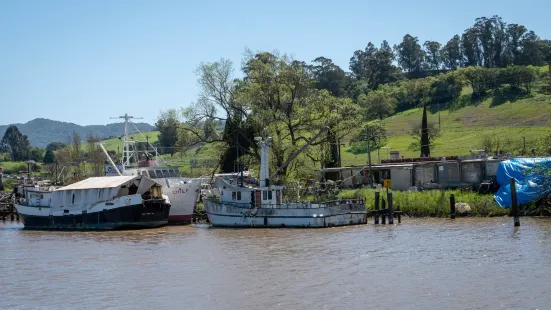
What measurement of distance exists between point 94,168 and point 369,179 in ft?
148

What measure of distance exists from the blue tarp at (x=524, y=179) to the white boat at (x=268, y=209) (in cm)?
917

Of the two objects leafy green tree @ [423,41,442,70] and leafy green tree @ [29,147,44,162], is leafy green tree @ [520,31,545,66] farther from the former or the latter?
leafy green tree @ [29,147,44,162]

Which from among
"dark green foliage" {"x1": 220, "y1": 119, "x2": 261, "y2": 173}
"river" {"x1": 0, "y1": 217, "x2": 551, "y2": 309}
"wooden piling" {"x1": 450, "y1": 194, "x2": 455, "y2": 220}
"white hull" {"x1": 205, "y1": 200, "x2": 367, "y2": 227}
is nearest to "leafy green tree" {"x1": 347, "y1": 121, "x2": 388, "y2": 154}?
"dark green foliage" {"x1": 220, "y1": 119, "x2": 261, "y2": 173}

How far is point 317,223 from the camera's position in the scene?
41969 mm

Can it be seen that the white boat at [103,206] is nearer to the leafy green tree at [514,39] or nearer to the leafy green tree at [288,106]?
the leafy green tree at [288,106]

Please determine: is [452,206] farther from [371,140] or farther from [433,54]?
[433,54]

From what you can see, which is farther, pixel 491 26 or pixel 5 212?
pixel 491 26

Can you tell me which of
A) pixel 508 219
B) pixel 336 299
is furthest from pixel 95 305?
pixel 508 219

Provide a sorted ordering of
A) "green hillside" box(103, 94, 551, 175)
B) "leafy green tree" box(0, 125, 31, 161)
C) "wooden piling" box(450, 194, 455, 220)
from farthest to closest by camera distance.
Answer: "leafy green tree" box(0, 125, 31, 161)
"green hillside" box(103, 94, 551, 175)
"wooden piling" box(450, 194, 455, 220)

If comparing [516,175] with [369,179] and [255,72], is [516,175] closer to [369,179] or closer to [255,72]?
[369,179]

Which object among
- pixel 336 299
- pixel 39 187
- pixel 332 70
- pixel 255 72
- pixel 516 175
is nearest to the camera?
pixel 336 299

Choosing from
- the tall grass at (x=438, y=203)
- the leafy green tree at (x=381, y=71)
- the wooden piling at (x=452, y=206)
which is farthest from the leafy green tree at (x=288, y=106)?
the leafy green tree at (x=381, y=71)

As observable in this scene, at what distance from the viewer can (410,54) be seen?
6220 inches

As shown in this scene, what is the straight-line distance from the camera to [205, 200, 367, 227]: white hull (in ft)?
138
